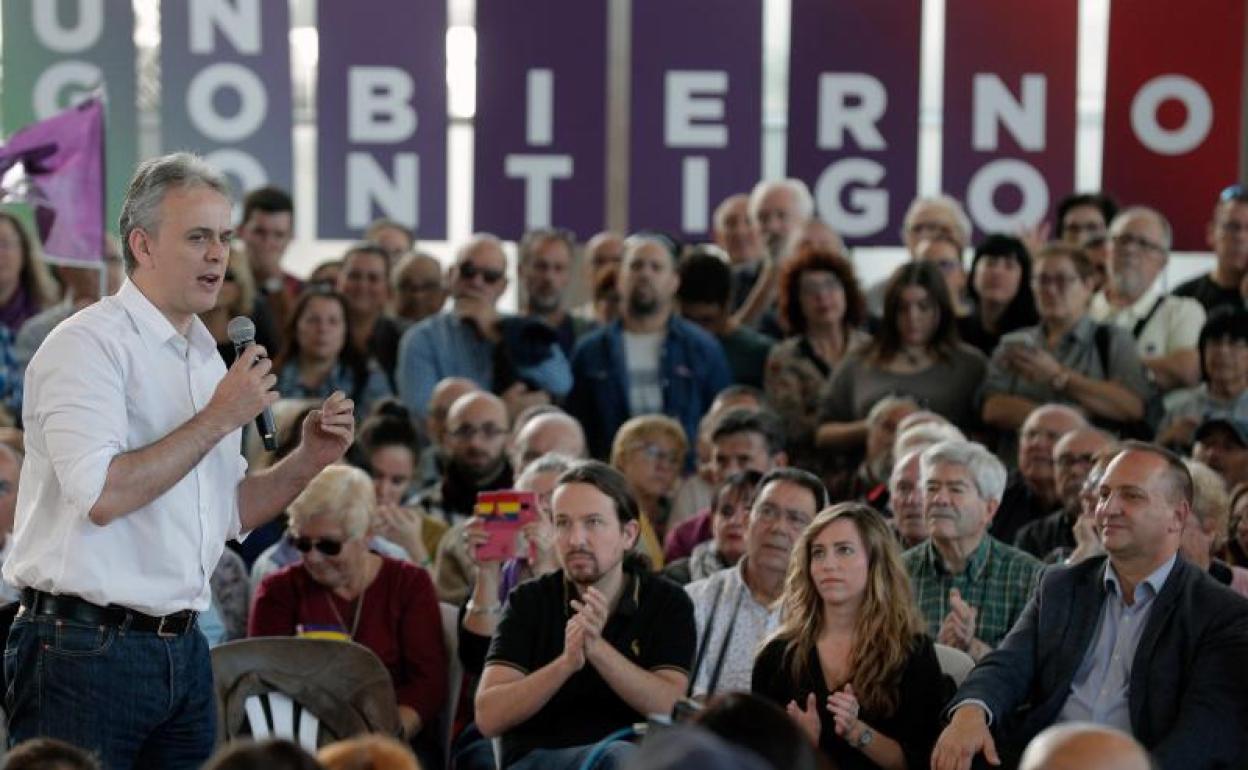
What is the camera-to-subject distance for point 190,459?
3607mm

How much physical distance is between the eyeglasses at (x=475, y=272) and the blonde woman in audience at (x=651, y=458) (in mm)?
1432

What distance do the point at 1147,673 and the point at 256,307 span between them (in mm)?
4712

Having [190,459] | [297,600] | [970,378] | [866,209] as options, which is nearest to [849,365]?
[970,378]

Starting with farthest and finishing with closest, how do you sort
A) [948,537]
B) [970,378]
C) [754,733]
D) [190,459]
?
[970,378], [948,537], [190,459], [754,733]

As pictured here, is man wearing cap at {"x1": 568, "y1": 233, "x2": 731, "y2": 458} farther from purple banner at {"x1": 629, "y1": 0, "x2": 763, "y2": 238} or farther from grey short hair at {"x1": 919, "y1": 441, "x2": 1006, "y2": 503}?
grey short hair at {"x1": 919, "y1": 441, "x2": 1006, "y2": 503}

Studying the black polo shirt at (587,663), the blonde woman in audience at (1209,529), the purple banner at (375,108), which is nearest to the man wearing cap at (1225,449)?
the blonde woman in audience at (1209,529)

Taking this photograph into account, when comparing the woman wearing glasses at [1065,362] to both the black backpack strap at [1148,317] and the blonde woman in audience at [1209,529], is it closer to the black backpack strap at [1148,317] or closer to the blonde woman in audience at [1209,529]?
the black backpack strap at [1148,317]

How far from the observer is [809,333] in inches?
339

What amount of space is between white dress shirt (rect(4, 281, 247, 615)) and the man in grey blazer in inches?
78.5

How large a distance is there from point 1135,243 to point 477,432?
2675 mm

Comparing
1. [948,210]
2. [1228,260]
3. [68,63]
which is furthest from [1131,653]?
[68,63]

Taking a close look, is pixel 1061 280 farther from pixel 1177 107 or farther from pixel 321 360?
pixel 321 360

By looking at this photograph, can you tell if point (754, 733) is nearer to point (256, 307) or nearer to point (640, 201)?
point (256, 307)

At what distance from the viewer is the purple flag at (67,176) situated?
8352mm
